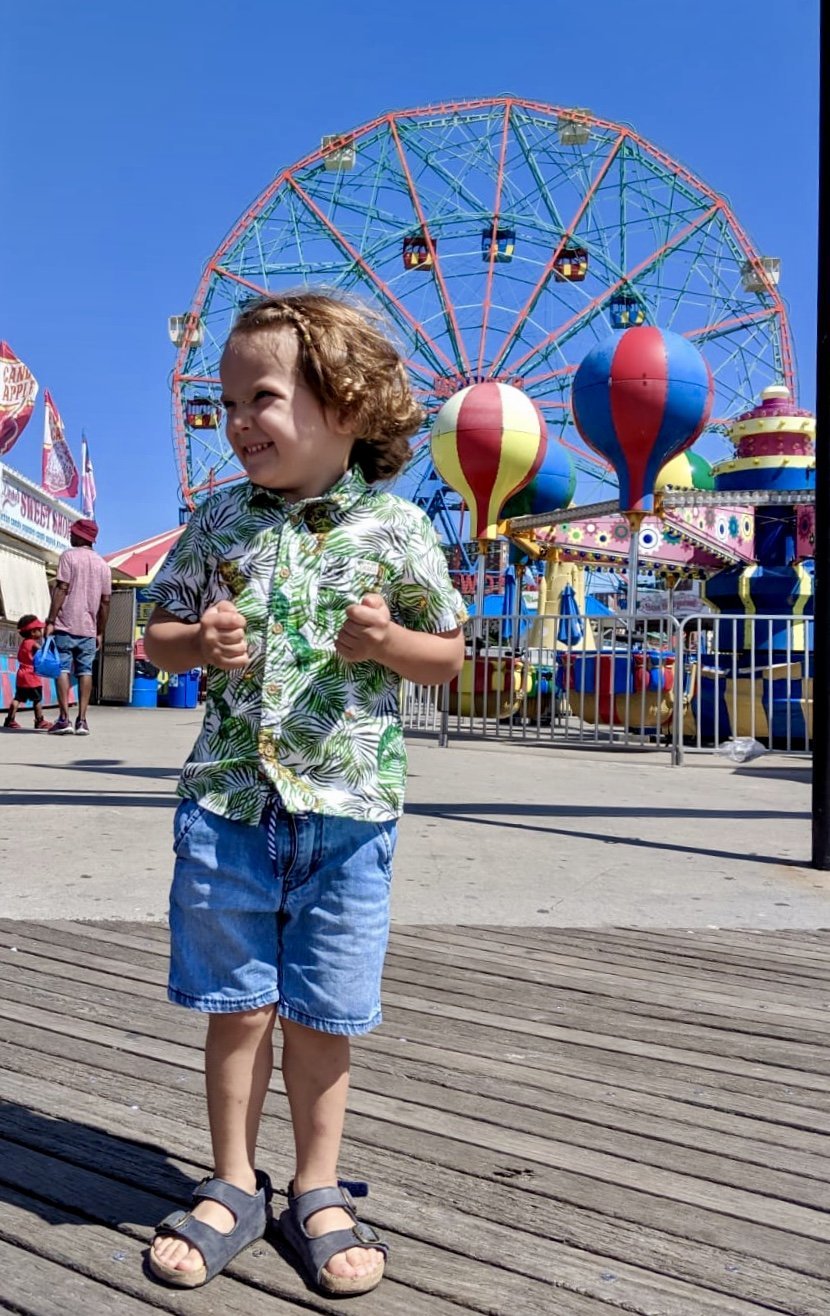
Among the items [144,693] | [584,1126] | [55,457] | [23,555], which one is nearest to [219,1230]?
[584,1126]

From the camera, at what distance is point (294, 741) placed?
1.38 m

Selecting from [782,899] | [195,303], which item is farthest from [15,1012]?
[195,303]

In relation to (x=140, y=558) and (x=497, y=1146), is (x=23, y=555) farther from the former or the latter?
(x=497, y=1146)

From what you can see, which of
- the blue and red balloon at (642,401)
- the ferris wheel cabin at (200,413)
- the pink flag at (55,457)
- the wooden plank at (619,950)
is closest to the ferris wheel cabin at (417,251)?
the ferris wheel cabin at (200,413)

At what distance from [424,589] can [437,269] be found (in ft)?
99.0

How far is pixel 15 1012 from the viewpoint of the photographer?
6.86ft

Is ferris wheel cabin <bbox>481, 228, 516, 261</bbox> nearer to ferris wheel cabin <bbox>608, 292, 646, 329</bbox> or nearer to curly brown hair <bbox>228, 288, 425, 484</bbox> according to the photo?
ferris wheel cabin <bbox>608, 292, 646, 329</bbox>

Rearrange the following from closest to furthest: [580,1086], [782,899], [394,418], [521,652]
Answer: [394,418], [580,1086], [782,899], [521,652]

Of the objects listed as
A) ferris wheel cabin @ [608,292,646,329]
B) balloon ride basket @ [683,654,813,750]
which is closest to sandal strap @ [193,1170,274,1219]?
balloon ride basket @ [683,654,813,750]

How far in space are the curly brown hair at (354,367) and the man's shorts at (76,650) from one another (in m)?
6.36

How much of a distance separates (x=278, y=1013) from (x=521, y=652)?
29.9 feet

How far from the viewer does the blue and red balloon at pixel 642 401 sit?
1002 cm

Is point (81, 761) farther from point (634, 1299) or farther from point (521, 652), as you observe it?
point (634, 1299)

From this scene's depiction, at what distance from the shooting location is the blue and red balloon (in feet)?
32.9
